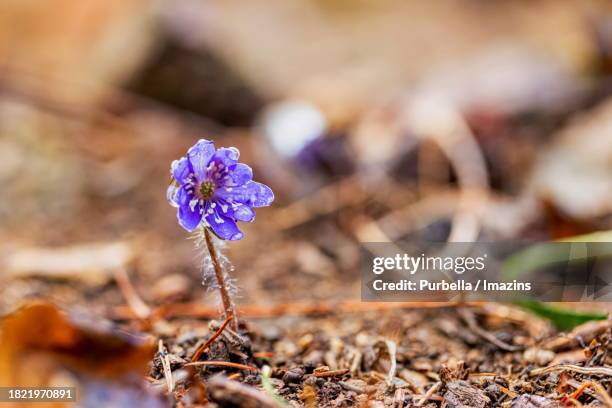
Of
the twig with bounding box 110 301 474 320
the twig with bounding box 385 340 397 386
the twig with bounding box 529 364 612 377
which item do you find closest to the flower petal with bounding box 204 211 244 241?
the twig with bounding box 385 340 397 386

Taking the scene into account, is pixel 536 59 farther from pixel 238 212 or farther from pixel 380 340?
pixel 238 212

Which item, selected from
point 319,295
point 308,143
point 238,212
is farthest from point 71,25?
point 238,212

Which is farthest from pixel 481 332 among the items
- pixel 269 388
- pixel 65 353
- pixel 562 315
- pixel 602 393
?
pixel 65 353

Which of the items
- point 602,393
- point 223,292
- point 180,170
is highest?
point 180,170

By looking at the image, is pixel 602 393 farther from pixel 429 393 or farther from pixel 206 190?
pixel 206 190

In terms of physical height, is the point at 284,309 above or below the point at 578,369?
above

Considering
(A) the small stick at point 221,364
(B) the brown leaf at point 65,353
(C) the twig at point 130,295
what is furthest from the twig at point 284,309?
(B) the brown leaf at point 65,353
